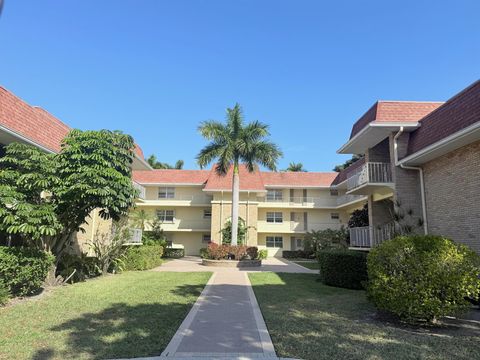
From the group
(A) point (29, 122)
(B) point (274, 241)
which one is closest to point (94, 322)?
(A) point (29, 122)

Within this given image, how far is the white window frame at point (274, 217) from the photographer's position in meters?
36.2

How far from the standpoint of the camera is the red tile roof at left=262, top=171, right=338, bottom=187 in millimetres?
36062

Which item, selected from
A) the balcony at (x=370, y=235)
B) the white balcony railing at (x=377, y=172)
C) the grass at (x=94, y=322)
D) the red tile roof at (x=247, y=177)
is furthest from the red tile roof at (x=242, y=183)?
the grass at (x=94, y=322)

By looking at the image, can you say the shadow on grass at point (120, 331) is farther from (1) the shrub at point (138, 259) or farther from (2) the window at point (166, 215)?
(2) the window at point (166, 215)

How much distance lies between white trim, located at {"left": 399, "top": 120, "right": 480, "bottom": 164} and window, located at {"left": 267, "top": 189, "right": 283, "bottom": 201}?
22645 mm

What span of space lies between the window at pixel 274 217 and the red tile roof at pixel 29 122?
24.0 meters

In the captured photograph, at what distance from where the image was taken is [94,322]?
23.8ft

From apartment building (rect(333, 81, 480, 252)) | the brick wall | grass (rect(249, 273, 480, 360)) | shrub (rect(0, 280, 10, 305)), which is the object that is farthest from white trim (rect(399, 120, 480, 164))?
shrub (rect(0, 280, 10, 305))

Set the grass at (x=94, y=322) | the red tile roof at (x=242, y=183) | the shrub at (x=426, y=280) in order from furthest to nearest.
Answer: the red tile roof at (x=242, y=183), the shrub at (x=426, y=280), the grass at (x=94, y=322)

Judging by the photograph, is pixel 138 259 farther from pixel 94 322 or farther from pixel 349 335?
pixel 349 335

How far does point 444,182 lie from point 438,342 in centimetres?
813

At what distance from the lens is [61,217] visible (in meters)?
11.8

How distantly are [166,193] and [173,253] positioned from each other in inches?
274

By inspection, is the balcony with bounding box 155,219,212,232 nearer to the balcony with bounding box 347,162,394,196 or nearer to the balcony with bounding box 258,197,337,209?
the balcony with bounding box 258,197,337,209
